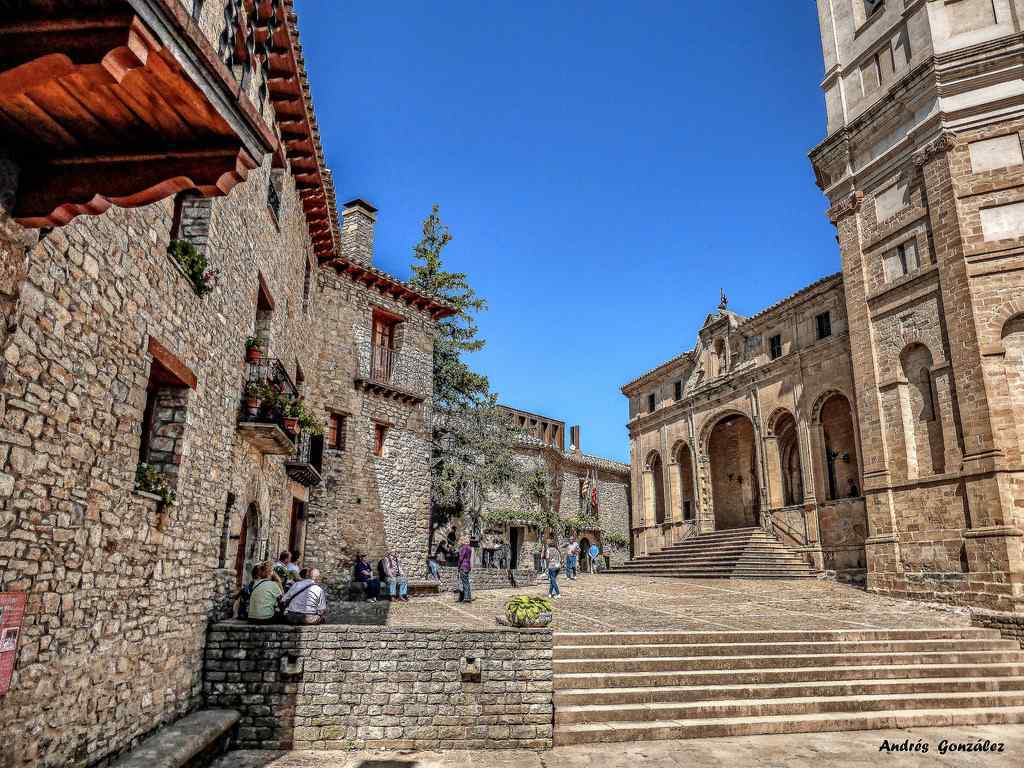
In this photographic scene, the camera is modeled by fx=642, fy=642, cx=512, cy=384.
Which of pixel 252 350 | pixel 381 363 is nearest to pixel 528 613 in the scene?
pixel 252 350

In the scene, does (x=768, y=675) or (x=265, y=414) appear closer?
(x=768, y=675)

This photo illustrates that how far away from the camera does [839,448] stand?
70.4 feet

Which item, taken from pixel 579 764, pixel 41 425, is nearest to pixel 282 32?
pixel 41 425

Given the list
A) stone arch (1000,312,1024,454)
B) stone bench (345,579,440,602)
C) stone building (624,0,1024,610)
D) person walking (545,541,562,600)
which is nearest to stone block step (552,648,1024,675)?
stone building (624,0,1024,610)

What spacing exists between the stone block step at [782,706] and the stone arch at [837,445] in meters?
11.7

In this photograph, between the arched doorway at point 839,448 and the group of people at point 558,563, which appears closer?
the group of people at point 558,563

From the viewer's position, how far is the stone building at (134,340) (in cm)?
363

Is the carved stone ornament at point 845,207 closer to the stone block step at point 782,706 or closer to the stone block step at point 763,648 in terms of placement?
the stone block step at point 763,648

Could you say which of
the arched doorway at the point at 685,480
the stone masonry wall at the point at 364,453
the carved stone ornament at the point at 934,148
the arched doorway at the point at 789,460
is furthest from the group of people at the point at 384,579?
the carved stone ornament at the point at 934,148

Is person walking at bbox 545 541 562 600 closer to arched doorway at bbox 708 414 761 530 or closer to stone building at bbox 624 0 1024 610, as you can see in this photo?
stone building at bbox 624 0 1024 610

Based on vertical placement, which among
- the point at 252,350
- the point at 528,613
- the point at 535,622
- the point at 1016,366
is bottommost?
the point at 535,622

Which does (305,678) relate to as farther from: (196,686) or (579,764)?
(579,764)

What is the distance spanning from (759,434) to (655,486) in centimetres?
769

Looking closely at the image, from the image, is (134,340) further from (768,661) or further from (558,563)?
(558,563)
